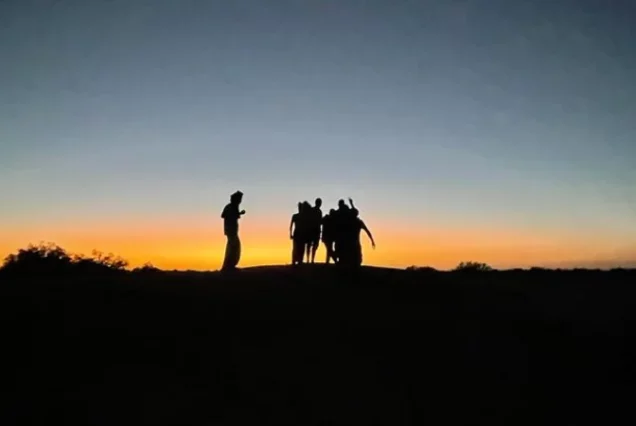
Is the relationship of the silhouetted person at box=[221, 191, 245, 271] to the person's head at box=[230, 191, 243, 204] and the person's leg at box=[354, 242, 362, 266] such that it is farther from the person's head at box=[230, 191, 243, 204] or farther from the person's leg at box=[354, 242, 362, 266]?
the person's leg at box=[354, 242, 362, 266]

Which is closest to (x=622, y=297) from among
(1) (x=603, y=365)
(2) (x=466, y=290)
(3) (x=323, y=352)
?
(2) (x=466, y=290)

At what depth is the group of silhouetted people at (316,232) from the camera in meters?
23.3

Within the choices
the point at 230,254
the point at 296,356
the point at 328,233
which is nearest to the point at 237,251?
the point at 230,254

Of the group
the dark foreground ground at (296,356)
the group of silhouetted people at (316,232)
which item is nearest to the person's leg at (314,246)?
the group of silhouetted people at (316,232)

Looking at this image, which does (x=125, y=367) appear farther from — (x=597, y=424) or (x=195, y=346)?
(x=597, y=424)

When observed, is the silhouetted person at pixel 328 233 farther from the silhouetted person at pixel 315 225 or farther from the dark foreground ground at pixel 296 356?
the dark foreground ground at pixel 296 356

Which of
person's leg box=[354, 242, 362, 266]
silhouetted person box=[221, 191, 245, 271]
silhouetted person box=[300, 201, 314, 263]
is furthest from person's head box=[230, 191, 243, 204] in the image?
person's leg box=[354, 242, 362, 266]

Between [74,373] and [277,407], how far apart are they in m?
4.25

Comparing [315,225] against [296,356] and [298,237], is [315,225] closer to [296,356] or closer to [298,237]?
[298,237]

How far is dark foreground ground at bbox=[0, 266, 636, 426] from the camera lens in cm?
1282

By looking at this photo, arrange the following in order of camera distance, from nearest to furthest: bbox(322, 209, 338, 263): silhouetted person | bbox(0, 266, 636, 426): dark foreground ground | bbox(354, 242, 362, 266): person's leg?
bbox(0, 266, 636, 426): dark foreground ground → bbox(354, 242, 362, 266): person's leg → bbox(322, 209, 338, 263): silhouetted person

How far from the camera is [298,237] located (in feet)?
83.4

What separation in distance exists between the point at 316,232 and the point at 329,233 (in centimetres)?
51

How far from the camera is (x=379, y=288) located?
21.7 m
